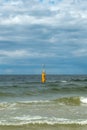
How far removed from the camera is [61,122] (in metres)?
14.0

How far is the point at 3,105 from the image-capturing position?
69.1 ft

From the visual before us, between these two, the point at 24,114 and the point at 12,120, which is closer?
the point at 12,120

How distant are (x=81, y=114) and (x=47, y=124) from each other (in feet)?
10.2

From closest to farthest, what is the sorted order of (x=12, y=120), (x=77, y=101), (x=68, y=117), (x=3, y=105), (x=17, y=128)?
(x=17, y=128) < (x=12, y=120) < (x=68, y=117) < (x=3, y=105) < (x=77, y=101)

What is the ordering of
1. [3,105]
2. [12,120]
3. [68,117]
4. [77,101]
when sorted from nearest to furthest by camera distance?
[12,120], [68,117], [3,105], [77,101]

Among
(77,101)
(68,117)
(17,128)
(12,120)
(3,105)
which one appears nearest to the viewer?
(17,128)

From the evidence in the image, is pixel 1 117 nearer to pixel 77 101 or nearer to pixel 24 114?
pixel 24 114

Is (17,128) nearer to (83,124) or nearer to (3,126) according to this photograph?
(3,126)

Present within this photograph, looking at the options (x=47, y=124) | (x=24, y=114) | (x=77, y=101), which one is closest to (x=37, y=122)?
(x=47, y=124)

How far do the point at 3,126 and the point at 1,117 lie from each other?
2.05 metres

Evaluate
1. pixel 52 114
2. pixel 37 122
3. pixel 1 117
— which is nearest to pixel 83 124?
pixel 37 122

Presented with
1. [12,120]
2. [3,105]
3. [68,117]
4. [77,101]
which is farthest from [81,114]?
[77,101]

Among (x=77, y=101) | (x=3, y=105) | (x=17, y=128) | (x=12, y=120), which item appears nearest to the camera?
(x=17, y=128)

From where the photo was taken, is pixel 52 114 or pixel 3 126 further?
pixel 52 114
